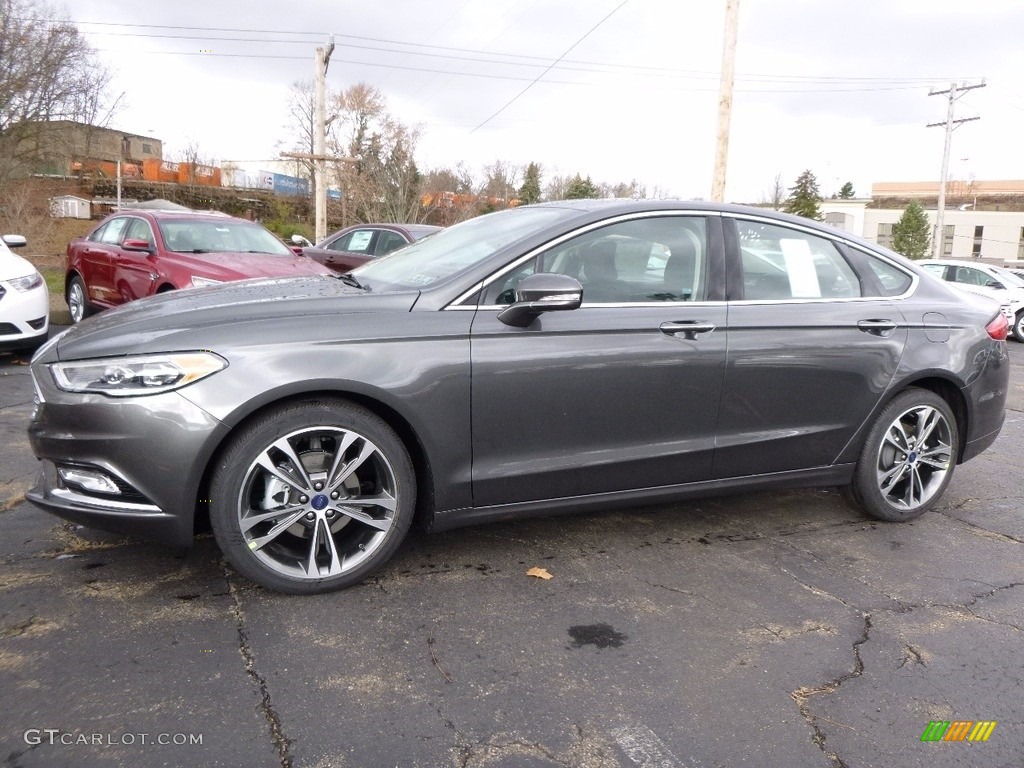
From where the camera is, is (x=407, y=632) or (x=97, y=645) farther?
(x=407, y=632)

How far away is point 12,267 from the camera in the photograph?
7711 mm

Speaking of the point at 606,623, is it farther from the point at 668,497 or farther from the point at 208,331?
the point at 208,331

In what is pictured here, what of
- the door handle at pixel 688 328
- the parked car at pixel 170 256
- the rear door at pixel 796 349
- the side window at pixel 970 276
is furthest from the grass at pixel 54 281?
the side window at pixel 970 276

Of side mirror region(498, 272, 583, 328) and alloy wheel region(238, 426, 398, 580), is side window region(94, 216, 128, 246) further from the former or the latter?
side mirror region(498, 272, 583, 328)

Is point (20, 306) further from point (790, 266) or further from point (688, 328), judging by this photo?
point (790, 266)

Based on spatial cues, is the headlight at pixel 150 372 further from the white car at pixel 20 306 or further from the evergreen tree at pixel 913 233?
the evergreen tree at pixel 913 233

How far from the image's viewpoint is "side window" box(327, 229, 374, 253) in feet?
40.2

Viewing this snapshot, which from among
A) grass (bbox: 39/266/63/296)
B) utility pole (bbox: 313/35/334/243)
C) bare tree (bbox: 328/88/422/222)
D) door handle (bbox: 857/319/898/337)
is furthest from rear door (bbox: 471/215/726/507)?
bare tree (bbox: 328/88/422/222)

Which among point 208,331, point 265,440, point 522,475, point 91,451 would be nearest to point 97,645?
point 91,451

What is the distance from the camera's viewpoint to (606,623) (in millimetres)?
3033

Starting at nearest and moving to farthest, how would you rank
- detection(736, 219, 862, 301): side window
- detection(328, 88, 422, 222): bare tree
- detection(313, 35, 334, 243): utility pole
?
detection(736, 219, 862, 301): side window
detection(313, 35, 334, 243): utility pole
detection(328, 88, 422, 222): bare tree

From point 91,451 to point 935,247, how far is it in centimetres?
4449

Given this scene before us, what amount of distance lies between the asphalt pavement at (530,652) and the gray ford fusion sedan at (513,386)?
11.7 inches

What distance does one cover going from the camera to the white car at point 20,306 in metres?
7.36
